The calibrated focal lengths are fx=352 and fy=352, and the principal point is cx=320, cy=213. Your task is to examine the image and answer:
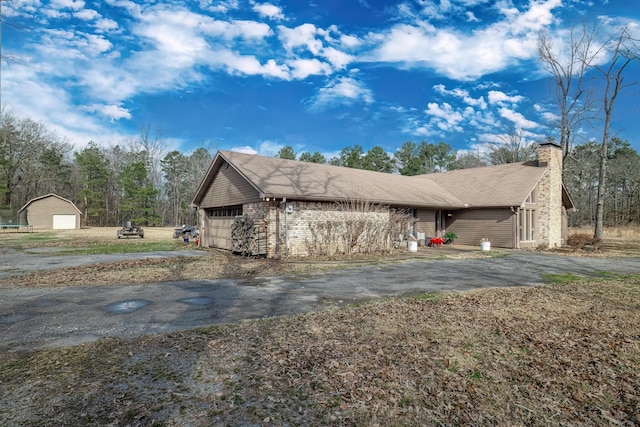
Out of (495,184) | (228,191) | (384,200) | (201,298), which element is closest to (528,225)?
(495,184)

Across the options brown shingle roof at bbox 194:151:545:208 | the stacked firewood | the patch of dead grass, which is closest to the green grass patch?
the patch of dead grass

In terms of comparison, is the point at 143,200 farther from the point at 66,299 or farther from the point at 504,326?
the point at 504,326

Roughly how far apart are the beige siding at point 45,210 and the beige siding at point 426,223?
131ft

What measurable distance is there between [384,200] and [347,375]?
1413cm

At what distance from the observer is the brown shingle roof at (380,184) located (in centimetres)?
1536

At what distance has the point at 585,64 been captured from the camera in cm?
2405

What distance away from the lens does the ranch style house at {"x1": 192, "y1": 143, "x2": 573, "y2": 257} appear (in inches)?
575

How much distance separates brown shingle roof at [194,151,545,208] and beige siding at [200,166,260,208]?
18.2 inches

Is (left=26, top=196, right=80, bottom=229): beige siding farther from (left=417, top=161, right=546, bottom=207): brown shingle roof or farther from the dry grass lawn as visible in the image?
the dry grass lawn

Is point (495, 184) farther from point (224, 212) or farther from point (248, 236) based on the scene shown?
point (224, 212)

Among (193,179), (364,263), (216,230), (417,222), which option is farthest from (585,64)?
(193,179)

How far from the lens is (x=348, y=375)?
371cm

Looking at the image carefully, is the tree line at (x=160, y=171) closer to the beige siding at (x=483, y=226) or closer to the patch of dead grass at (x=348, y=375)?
the beige siding at (x=483, y=226)

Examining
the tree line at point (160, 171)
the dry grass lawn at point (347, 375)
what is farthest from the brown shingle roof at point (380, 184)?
the tree line at point (160, 171)
